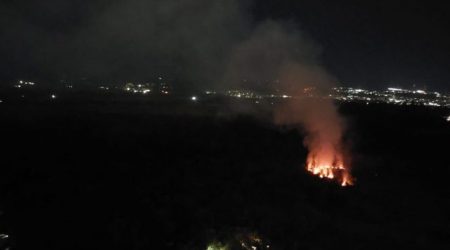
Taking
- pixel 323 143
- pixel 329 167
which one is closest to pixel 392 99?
pixel 323 143

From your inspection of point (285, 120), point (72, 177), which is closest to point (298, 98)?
point (285, 120)

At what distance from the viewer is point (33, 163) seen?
666 inches

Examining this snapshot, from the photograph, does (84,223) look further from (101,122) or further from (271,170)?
(101,122)

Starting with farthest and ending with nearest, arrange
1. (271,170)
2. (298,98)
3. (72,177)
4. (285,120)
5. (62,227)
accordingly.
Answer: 1. (285,120)
2. (298,98)
3. (271,170)
4. (72,177)
5. (62,227)

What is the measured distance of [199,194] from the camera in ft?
44.9

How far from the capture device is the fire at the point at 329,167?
55.2ft

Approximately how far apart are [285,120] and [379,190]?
19.3 metres

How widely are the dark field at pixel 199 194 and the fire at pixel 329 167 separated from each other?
57cm

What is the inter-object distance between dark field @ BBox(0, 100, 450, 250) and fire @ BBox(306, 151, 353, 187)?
0.57 meters

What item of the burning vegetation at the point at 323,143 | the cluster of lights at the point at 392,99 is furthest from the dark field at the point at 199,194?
the cluster of lights at the point at 392,99

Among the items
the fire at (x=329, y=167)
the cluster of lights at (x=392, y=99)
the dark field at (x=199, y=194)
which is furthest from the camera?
the cluster of lights at (x=392, y=99)

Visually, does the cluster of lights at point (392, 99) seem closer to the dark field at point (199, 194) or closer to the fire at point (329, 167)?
the dark field at point (199, 194)

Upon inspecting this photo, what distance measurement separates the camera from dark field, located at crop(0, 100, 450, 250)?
33.8 ft

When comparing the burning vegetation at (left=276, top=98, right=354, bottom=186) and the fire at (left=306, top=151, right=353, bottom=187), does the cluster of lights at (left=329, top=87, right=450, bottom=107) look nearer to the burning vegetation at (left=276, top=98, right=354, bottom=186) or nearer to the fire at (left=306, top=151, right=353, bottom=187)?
the burning vegetation at (left=276, top=98, right=354, bottom=186)
